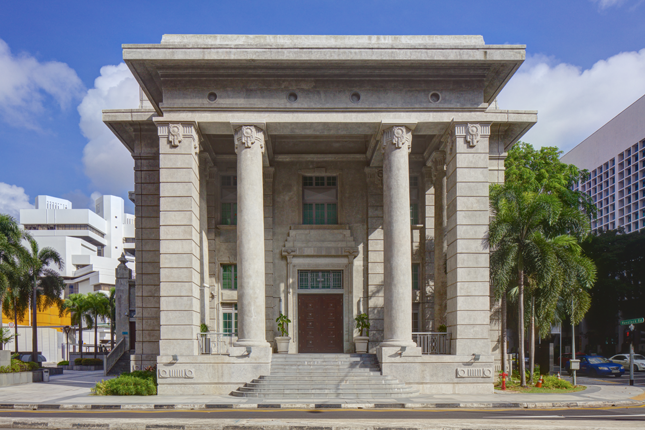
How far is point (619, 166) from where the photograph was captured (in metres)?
81.1

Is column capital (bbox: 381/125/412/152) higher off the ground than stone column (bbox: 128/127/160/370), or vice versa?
column capital (bbox: 381/125/412/152)

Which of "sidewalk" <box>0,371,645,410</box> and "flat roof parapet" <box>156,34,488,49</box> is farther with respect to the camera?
"flat roof parapet" <box>156,34,488,49</box>

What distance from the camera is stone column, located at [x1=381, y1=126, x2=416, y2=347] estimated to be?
23562 mm

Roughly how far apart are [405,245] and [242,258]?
21.8 feet

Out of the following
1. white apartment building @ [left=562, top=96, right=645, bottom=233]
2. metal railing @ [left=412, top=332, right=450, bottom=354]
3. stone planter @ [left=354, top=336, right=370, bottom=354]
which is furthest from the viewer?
white apartment building @ [left=562, top=96, right=645, bottom=233]

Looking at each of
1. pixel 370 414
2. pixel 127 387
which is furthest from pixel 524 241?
pixel 127 387

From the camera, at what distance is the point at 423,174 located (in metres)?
30.7

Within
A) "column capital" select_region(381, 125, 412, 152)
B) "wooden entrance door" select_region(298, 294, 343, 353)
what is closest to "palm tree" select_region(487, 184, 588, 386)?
"column capital" select_region(381, 125, 412, 152)

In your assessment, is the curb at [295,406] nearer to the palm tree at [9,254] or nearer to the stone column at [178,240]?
the stone column at [178,240]

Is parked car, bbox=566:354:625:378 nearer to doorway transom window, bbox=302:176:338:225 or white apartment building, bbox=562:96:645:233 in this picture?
doorway transom window, bbox=302:176:338:225

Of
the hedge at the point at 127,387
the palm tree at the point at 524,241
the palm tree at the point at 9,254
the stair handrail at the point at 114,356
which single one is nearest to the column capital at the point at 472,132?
the palm tree at the point at 524,241

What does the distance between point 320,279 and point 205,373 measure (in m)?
9.20

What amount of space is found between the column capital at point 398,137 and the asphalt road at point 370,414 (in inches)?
430

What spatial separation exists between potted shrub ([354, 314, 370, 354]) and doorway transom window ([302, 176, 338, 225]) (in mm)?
5385
